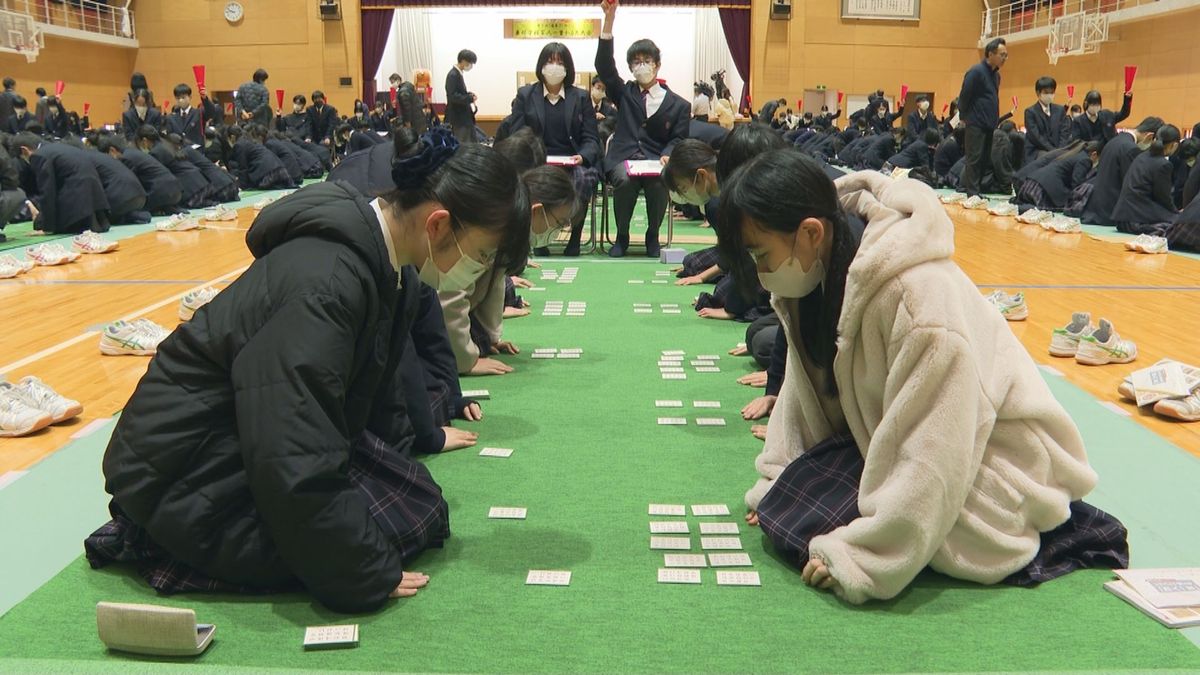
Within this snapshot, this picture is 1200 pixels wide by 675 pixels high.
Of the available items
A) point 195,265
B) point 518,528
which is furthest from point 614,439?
point 195,265

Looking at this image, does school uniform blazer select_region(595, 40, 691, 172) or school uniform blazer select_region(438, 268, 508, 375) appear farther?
school uniform blazer select_region(595, 40, 691, 172)

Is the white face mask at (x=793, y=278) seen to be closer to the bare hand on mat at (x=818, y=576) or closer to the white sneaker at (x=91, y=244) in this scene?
the bare hand on mat at (x=818, y=576)

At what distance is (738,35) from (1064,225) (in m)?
14.0

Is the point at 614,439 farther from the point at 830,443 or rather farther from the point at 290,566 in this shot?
the point at 290,566

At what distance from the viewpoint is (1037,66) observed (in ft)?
72.2

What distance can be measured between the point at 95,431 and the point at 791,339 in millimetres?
2440

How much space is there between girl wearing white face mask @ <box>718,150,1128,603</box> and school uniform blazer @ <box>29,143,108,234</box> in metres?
8.41

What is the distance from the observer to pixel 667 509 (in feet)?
9.00

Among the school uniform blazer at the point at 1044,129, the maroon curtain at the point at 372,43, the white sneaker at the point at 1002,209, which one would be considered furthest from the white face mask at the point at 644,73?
the maroon curtain at the point at 372,43

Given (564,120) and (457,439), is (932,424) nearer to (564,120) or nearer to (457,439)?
(457,439)

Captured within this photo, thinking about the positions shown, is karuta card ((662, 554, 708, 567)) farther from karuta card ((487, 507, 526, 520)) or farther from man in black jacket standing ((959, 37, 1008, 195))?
man in black jacket standing ((959, 37, 1008, 195))

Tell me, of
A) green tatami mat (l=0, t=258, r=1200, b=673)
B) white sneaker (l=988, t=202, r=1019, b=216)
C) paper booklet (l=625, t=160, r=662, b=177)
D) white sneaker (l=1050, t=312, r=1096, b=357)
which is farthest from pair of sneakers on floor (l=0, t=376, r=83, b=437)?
white sneaker (l=988, t=202, r=1019, b=216)

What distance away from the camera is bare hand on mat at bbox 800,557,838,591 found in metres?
2.19

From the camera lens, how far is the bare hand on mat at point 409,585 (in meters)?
2.15
